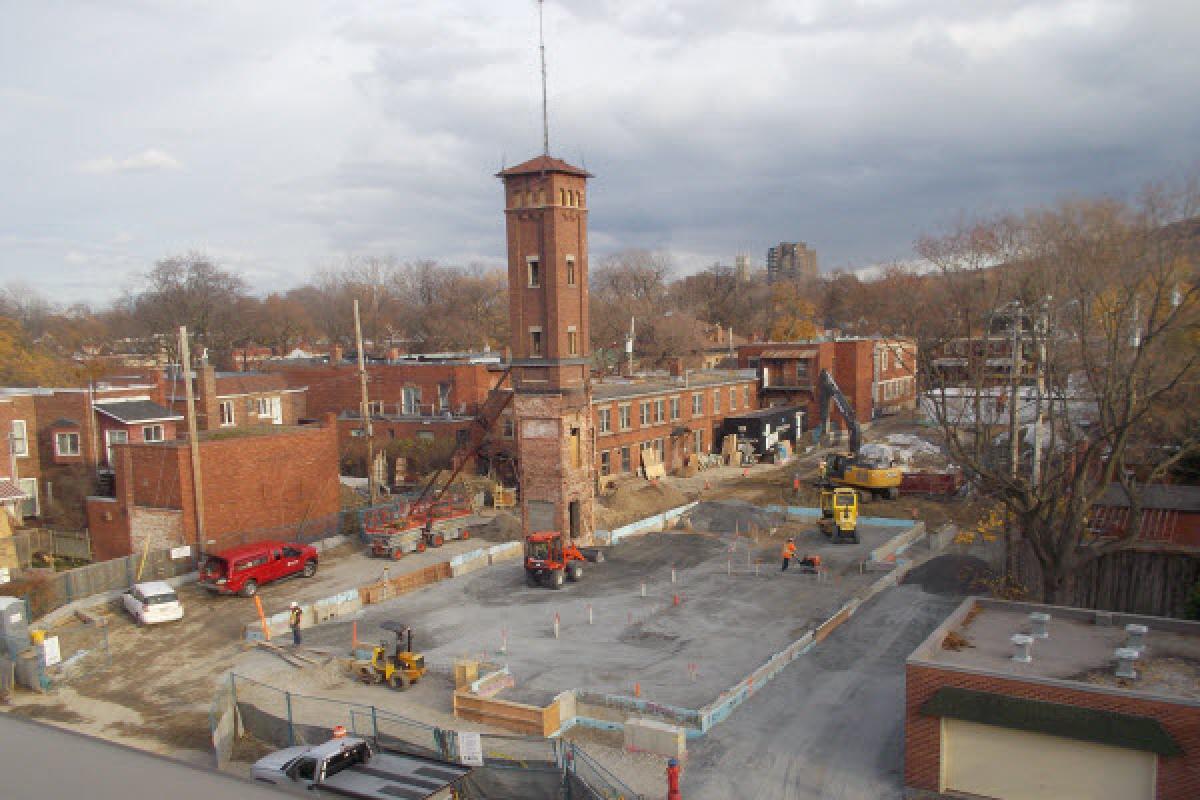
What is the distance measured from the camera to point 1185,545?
25.1 metres

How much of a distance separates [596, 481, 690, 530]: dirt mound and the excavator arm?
441 inches

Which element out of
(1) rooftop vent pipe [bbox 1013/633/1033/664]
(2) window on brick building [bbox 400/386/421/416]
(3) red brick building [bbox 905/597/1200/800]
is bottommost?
(3) red brick building [bbox 905/597/1200/800]

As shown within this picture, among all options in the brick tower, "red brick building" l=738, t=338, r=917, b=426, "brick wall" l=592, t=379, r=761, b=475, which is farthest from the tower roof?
"red brick building" l=738, t=338, r=917, b=426

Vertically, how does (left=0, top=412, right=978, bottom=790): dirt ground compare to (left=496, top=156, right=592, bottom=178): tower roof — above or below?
below

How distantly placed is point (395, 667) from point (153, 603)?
10.8m

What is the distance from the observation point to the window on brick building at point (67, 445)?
4347 centimetres

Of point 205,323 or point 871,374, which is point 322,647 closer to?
point 871,374

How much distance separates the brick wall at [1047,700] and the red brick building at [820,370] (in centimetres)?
4972

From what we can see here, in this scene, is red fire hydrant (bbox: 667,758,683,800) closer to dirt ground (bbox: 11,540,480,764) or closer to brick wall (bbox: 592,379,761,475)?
dirt ground (bbox: 11,540,480,764)

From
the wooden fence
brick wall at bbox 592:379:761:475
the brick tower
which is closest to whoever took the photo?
the wooden fence

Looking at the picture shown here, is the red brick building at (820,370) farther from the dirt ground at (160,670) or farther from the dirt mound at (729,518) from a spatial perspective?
the dirt ground at (160,670)

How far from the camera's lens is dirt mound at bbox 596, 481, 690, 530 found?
133 feet

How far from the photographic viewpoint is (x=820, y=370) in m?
65.2

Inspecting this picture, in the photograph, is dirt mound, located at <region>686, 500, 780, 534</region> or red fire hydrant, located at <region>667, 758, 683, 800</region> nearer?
red fire hydrant, located at <region>667, 758, 683, 800</region>
